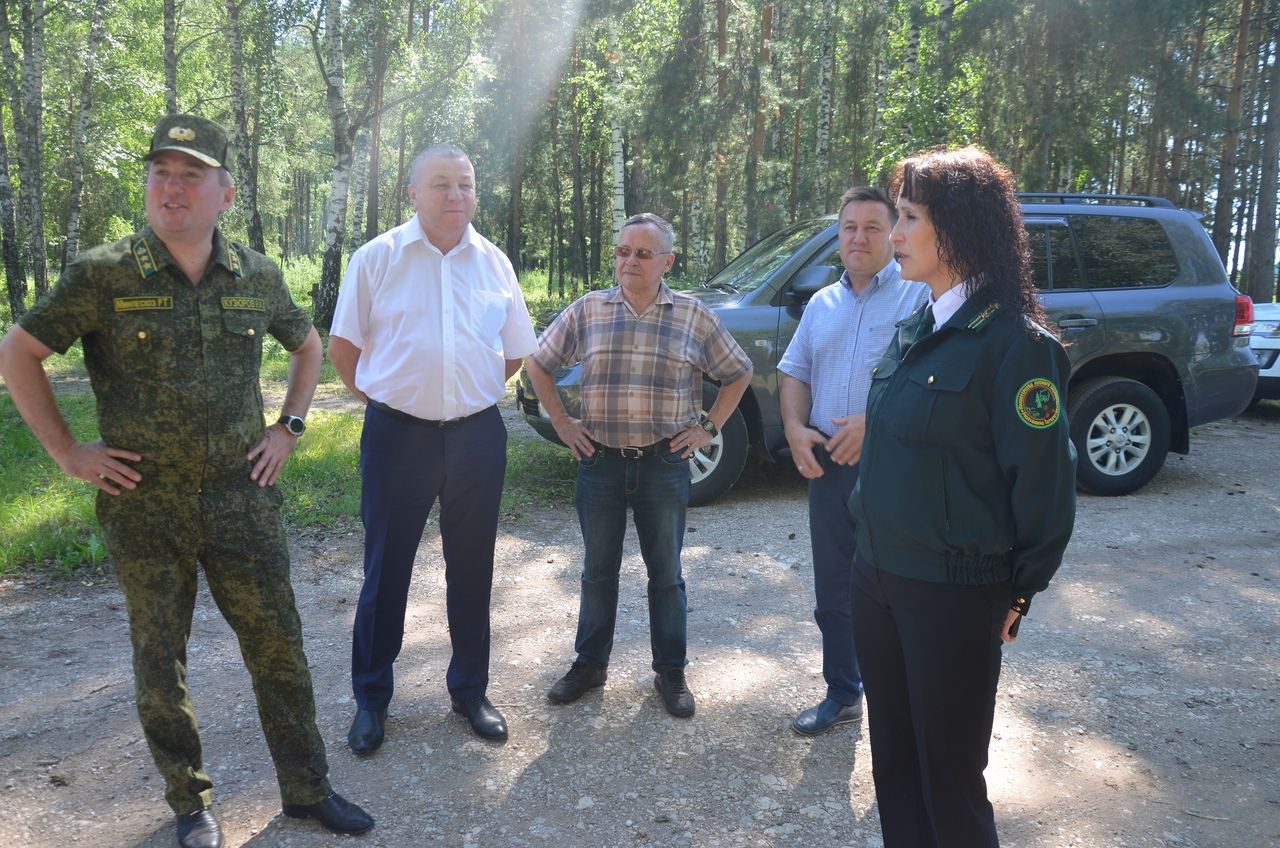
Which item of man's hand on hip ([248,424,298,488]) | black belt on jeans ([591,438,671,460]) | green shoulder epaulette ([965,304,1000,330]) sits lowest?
black belt on jeans ([591,438,671,460])

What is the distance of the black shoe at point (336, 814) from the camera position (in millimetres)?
2947

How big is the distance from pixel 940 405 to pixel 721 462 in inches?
179

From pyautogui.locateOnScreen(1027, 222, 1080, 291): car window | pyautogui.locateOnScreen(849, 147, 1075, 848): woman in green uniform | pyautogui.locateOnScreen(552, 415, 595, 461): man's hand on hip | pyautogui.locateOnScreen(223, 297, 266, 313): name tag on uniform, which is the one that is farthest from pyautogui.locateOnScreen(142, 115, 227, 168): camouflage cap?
pyautogui.locateOnScreen(1027, 222, 1080, 291): car window

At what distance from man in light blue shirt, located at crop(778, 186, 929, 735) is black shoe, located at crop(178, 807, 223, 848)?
2.10 meters

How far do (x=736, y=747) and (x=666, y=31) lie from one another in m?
19.8

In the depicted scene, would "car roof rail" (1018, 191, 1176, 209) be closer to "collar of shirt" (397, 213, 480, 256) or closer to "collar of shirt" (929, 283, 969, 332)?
"collar of shirt" (397, 213, 480, 256)

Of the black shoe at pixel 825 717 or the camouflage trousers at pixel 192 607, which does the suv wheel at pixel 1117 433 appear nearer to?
the black shoe at pixel 825 717

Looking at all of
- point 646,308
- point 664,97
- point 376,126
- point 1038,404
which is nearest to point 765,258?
point 646,308

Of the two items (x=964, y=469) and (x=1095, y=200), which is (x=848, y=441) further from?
(x=1095, y=200)

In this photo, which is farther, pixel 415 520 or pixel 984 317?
pixel 415 520

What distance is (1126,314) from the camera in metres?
7.09

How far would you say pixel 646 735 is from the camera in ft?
11.9

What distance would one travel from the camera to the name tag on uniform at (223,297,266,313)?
281cm

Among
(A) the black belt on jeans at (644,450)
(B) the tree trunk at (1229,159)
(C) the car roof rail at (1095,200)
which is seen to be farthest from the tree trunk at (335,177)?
(B) the tree trunk at (1229,159)
